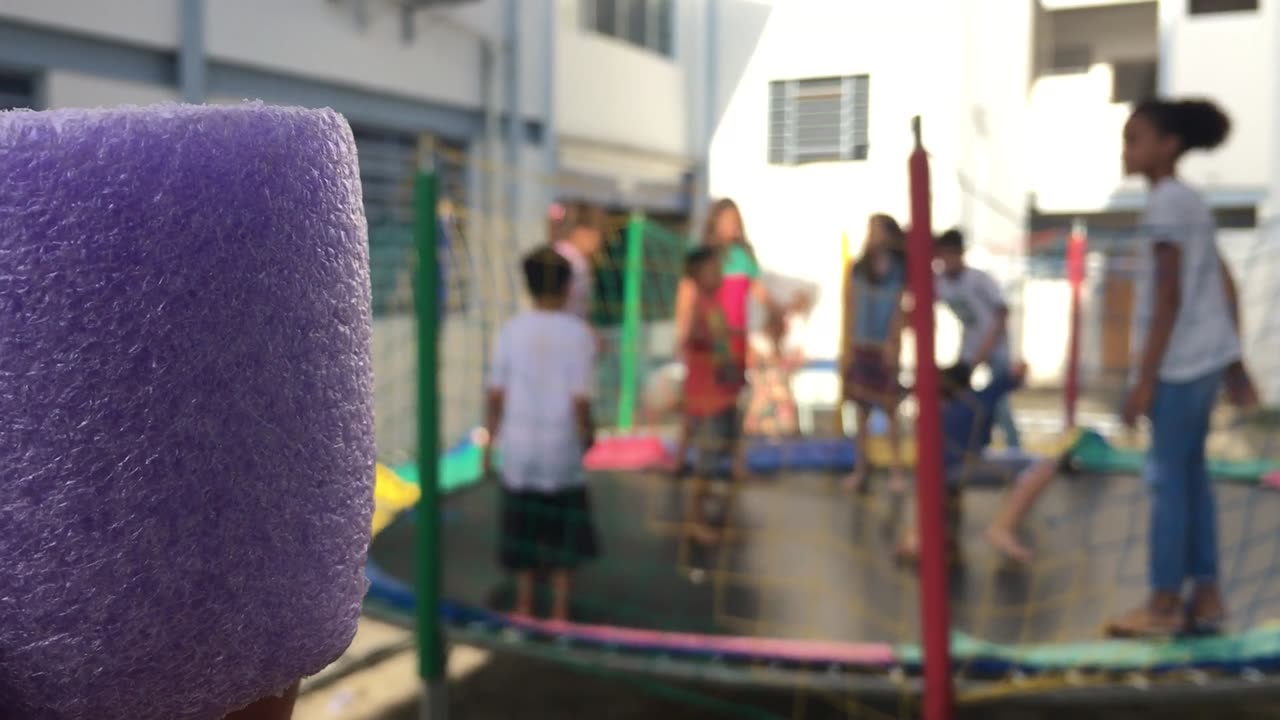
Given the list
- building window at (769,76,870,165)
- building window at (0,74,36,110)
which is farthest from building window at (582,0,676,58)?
building window at (0,74,36,110)

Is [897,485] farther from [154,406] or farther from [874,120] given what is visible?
[154,406]

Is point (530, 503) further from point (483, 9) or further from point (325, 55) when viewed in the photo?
point (483, 9)

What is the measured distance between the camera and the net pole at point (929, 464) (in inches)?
66.6

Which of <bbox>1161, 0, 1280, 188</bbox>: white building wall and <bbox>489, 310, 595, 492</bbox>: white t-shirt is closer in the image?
<bbox>489, 310, 595, 492</bbox>: white t-shirt

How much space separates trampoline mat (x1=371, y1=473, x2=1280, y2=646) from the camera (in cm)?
256

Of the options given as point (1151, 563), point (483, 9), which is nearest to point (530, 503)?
point (1151, 563)

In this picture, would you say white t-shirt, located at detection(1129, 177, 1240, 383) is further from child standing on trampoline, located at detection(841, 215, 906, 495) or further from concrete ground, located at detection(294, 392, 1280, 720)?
child standing on trampoline, located at detection(841, 215, 906, 495)

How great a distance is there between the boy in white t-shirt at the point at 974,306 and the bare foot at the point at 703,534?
92 cm

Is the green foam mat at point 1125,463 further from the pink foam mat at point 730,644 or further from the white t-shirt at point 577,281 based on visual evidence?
the pink foam mat at point 730,644

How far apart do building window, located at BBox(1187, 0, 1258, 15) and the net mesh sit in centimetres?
500

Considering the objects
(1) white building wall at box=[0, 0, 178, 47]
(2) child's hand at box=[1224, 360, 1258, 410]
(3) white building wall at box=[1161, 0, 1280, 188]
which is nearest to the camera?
(2) child's hand at box=[1224, 360, 1258, 410]

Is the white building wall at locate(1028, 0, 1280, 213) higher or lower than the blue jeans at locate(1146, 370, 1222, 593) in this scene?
higher

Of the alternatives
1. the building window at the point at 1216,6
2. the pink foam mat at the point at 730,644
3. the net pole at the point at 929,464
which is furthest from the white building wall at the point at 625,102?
the net pole at the point at 929,464

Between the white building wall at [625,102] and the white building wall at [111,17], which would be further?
the white building wall at [625,102]
